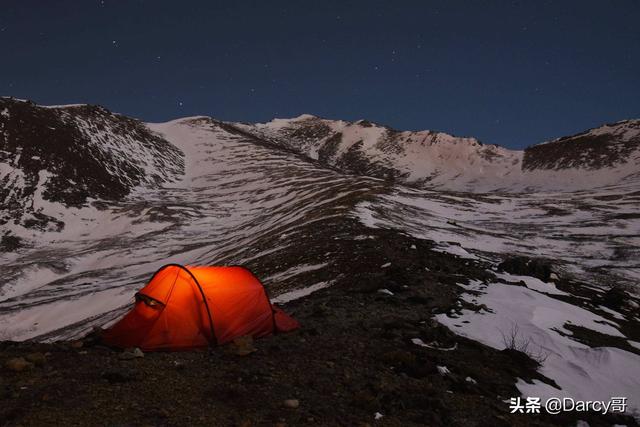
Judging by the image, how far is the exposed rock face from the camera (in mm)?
84000

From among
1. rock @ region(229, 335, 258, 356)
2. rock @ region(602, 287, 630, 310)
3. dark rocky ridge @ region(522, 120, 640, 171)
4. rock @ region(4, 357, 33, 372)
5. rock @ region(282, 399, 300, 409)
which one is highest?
dark rocky ridge @ region(522, 120, 640, 171)

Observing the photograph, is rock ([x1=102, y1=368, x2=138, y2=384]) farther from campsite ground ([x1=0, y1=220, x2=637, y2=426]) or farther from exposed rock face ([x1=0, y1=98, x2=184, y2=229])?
exposed rock face ([x1=0, y1=98, x2=184, y2=229])

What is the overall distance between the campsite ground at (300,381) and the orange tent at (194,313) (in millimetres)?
525

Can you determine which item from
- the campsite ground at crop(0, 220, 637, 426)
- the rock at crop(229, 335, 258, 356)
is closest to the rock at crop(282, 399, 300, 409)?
the campsite ground at crop(0, 220, 637, 426)

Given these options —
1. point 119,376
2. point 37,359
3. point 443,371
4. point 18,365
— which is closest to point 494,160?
point 443,371

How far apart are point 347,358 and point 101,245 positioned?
65.1m

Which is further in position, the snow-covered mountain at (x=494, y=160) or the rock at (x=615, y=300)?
the snow-covered mountain at (x=494, y=160)

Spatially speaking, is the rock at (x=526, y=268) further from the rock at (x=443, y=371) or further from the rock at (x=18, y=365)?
the rock at (x=18, y=365)

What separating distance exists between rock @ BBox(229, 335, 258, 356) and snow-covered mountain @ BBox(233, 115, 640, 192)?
5087 inches

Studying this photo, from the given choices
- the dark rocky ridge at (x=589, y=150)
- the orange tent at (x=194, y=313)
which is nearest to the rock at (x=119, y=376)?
the orange tent at (x=194, y=313)

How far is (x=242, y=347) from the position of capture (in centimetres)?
1033

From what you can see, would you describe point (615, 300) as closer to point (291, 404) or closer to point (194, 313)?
point (291, 404)

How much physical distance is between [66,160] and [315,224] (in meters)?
88.4

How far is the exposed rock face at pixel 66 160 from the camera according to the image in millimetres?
84000
